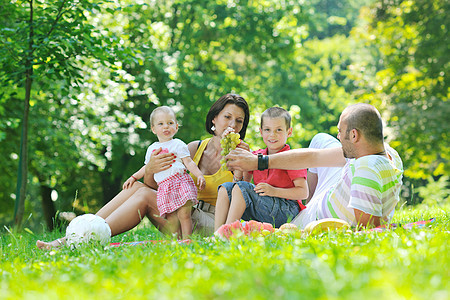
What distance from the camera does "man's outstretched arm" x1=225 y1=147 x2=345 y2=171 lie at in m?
4.27

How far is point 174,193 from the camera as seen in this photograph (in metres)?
4.66

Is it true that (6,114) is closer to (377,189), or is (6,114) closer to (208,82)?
(208,82)

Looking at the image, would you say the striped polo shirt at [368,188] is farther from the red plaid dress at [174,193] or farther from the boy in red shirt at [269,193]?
the red plaid dress at [174,193]

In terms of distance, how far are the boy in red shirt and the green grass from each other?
1223mm

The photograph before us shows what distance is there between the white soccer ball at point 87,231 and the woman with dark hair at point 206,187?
414mm

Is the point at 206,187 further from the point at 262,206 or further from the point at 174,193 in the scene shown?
the point at 262,206

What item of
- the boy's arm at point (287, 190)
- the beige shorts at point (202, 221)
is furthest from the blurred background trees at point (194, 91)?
the boy's arm at point (287, 190)

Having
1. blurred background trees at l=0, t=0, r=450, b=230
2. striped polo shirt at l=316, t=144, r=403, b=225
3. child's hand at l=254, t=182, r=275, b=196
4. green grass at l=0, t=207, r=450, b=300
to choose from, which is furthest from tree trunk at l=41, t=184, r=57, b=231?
green grass at l=0, t=207, r=450, b=300

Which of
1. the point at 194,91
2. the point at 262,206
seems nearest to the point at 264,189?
the point at 262,206

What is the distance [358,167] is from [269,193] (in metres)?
0.91

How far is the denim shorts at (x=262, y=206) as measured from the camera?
420cm

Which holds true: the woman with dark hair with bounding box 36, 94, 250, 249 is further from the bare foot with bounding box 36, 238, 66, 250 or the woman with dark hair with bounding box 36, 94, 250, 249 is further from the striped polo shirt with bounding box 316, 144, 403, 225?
the striped polo shirt with bounding box 316, 144, 403, 225

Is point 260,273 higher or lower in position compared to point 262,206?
higher

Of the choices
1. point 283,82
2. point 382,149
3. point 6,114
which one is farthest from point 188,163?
point 283,82
